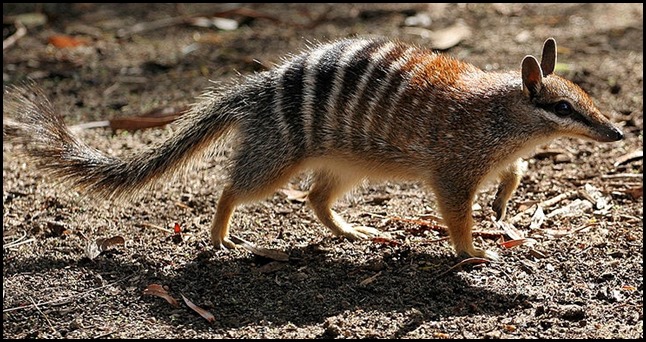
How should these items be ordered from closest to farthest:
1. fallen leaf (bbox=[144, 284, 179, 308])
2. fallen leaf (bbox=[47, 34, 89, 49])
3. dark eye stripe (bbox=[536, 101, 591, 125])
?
1. fallen leaf (bbox=[144, 284, 179, 308])
2. dark eye stripe (bbox=[536, 101, 591, 125])
3. fallen leaf (bbox=[47, 34, 89, 49])

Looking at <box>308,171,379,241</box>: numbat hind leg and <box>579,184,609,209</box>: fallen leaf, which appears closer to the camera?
<box>308,171,379,241</box>: numbat hind leg

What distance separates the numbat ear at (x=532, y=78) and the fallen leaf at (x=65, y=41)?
588cm

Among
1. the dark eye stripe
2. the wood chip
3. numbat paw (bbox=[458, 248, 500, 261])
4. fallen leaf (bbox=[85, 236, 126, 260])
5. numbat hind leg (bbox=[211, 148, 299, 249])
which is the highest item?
the dark eye stripe

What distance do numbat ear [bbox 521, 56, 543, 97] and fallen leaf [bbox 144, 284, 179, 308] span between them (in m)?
2.32

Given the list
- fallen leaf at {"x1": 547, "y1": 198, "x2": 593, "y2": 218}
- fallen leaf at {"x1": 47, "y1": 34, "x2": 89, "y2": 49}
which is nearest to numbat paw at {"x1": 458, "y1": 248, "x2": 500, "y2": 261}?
fallen leaf at {"x1": 547, "y1": 198, "x2": 593, "y2": 218}

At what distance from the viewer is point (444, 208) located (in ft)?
18.0

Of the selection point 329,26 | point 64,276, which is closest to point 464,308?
point 64,276

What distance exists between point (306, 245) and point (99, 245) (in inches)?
49.5

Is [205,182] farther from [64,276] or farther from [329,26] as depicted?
[329,26]

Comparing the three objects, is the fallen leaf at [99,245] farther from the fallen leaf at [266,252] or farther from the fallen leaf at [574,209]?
the fallen leaf at [574,209]

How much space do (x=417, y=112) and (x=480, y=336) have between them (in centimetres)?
158

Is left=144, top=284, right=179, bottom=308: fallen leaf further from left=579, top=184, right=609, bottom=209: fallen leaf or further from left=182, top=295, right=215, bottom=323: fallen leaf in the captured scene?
left=579, top=184, right=609, bottom=209: fallen leaf

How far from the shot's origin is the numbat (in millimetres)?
5438

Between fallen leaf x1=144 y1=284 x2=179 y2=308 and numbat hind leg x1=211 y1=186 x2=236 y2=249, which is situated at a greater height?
numbat hind leg x1=211 y1=186 x2=236 y2=249
